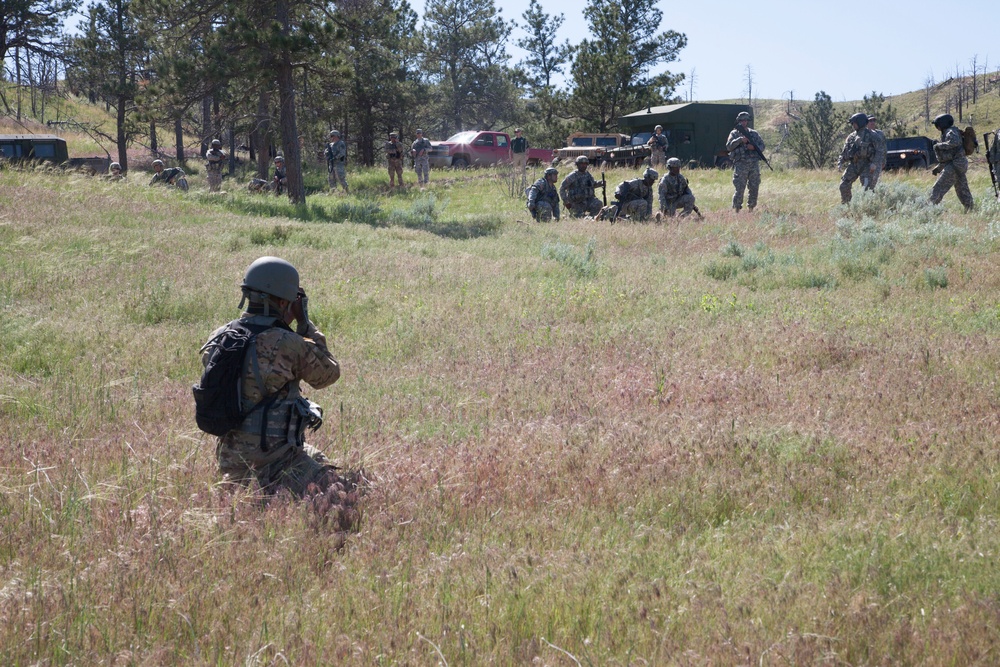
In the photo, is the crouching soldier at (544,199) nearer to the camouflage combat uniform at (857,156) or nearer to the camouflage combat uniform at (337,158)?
the camouflage combat uniform at (857,156)

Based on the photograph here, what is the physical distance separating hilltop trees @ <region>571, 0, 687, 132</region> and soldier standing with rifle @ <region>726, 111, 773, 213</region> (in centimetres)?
2446

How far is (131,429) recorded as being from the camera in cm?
504

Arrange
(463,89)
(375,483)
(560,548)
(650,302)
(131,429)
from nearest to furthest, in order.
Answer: (560,548), (375,483), (131,429), (650,302), (463,89)

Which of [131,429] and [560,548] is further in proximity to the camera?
[131,429]

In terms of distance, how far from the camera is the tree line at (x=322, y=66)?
59.9 feet

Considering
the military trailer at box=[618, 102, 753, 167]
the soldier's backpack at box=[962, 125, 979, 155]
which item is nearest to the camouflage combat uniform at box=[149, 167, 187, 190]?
the soldier's backpack at box=[962, 125, 979, 155]

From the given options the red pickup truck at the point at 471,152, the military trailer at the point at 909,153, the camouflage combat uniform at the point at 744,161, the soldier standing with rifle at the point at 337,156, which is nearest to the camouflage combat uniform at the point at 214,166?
the soldier standing with rifle at the point at 337,156

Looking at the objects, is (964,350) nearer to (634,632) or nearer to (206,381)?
(634,632)

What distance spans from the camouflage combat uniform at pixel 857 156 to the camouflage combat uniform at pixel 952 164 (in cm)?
134

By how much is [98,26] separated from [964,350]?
3109 cm

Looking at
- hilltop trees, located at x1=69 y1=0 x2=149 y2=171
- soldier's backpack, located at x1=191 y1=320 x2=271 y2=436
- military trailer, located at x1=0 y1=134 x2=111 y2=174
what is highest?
hilltop trees, located at x1=69 y1=0 x2=149 y2=171

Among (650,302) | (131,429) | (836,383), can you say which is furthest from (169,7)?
(836,383)

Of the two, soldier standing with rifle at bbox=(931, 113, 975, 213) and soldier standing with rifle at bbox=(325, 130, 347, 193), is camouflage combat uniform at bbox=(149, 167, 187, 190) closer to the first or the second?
soldier standing with rifle at bbox=(325, 130, 347, 193)

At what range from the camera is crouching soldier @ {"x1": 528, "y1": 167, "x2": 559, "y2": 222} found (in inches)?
697
